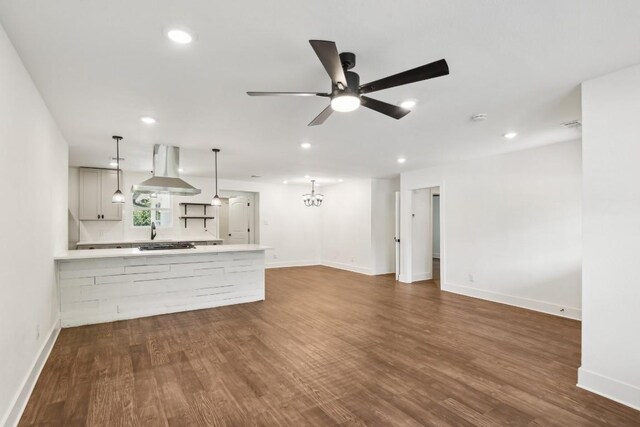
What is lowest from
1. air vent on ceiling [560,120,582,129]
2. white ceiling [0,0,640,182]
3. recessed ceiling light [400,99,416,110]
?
air vent on ceiling [560,120,582,129]

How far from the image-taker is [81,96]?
2912 mm

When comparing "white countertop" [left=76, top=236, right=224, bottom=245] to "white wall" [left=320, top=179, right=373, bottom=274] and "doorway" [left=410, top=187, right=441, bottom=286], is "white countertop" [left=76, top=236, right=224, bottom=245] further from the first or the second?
"doorway" [left=410, top=187, right=441, bottom=286]

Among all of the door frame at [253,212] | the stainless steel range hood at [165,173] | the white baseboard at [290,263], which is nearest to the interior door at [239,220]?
the door frame at [253,212]

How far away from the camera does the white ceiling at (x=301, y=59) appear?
1736mm

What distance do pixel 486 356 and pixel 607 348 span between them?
983mm

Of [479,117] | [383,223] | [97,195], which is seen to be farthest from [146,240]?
[479,117]

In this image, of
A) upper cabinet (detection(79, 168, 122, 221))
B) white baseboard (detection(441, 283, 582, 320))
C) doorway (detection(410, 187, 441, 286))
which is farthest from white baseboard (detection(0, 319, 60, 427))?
doorway (detection(410, 187, 441, 286))

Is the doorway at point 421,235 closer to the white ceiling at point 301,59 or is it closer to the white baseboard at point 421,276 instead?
the white baseboard at point 421,276

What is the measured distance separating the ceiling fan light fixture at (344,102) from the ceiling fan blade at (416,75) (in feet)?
0.32

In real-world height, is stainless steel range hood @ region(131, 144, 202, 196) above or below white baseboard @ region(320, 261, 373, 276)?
above

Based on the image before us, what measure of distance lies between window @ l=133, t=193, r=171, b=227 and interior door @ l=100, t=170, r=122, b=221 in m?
0.44

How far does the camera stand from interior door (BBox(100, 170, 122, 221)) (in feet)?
21.9

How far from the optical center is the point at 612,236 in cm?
245

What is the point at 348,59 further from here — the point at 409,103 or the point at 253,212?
the point at 253,212
